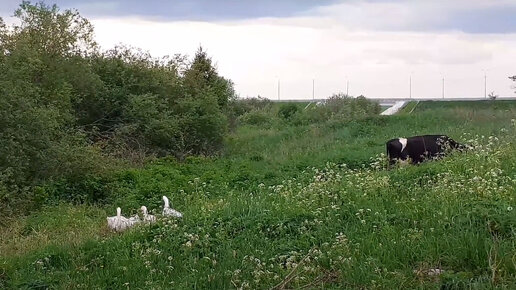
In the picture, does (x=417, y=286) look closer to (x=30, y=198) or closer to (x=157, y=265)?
(x=157, y=265)

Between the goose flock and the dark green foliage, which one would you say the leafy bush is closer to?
the dark green foliage

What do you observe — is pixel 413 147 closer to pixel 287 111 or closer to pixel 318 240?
pixel 318 240

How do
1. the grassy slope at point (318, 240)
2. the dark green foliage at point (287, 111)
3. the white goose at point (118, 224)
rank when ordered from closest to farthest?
the grassy slope at point (318, 240) → the white goose at point (118, 224) → the dark green foliage at point (287, 111)

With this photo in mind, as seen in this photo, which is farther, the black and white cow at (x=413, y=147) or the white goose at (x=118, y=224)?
the black and white cow at (x=413, y=147)

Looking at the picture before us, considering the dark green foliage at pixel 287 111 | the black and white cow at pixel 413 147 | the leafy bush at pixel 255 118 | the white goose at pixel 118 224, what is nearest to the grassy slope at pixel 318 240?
the white goose at pixel 118 224

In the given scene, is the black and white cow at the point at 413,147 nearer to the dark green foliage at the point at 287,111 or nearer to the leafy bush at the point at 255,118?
the leafy bush at the point at 255,118

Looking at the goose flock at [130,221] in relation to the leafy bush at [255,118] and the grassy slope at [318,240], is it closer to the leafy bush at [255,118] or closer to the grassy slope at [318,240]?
the grassy slope at [318,240]

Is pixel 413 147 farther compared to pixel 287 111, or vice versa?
pixel 287 111

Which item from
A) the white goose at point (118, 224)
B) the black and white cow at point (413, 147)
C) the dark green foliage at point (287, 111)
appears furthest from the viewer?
the dark green foliage at point (287, 111)

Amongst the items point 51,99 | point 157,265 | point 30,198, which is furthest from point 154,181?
point 157,265

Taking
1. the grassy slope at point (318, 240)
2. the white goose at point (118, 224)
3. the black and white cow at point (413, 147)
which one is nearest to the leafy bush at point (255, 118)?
the black and white cow at point (413, 147)

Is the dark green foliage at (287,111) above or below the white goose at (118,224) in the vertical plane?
above

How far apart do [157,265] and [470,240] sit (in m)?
3.27

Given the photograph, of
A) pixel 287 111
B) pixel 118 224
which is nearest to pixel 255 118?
pixel 287 111
